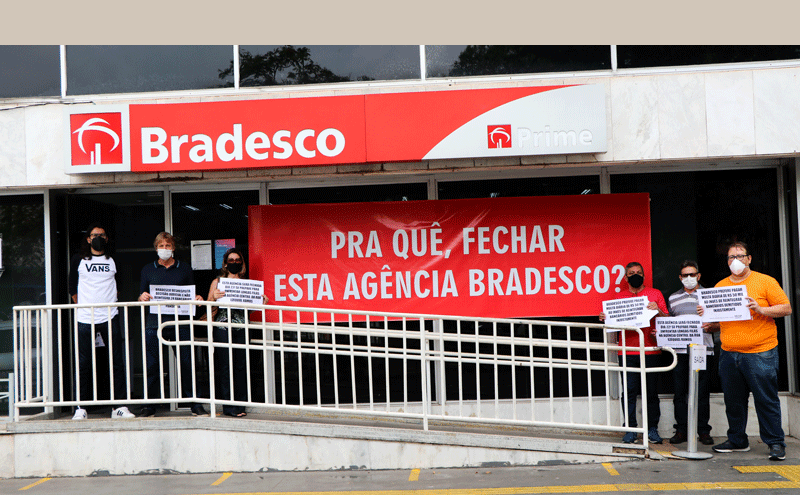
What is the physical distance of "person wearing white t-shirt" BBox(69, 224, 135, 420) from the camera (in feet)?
23.4

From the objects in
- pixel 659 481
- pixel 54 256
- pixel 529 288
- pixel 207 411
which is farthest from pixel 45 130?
pixel 659 481

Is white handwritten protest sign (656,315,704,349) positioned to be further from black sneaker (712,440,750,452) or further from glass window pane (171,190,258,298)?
glass window pane (171,190,258,298)

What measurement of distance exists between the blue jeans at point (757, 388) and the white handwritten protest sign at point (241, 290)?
15.9ft

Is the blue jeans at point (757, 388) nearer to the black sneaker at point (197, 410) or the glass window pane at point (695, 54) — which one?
the glass window pane at point (695, 54)

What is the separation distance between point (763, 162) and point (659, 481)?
13.4ft

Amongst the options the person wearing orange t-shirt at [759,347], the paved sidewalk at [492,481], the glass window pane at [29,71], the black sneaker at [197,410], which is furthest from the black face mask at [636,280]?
the glass window pane at [29,71]

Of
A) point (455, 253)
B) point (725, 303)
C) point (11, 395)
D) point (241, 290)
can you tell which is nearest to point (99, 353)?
point (11, 395)

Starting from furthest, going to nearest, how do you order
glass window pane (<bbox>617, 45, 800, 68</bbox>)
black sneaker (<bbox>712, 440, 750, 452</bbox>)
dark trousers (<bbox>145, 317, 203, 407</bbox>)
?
glass window pane (<bbox>617, 45, 800, 68</bbox>), dark trousers (<bbox>145, 317, 203, 407</bbox>), black sneaker (<bbox>712, 440, 750, 452</bbox>)

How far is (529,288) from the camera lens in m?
7.66

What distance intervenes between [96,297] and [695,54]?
713 cm

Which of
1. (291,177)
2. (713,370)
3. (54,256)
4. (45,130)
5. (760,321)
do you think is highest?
(45,130)

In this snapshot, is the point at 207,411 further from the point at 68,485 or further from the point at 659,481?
the point at 659,481

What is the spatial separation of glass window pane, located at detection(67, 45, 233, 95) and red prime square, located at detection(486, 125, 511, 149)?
3.12 meters

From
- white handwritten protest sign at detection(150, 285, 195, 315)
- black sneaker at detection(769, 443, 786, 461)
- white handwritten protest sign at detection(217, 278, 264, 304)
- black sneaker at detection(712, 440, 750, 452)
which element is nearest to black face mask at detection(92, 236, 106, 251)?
white handwritten protest sign at detection(150, 285, 195, 315)
